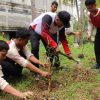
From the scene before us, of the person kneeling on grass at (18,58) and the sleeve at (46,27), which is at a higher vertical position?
the sleeve at (46,27)

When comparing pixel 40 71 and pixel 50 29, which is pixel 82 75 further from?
pixel 40 71

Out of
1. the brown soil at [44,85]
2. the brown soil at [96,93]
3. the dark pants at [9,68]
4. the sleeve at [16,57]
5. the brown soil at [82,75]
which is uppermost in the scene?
the sleeve at [16,57]

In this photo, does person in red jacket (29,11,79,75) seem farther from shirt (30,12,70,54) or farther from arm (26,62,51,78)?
arm (26,62,51,78)

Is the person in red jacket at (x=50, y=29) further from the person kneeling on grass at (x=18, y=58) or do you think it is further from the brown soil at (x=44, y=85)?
the brown soil at (x=44, y=85)

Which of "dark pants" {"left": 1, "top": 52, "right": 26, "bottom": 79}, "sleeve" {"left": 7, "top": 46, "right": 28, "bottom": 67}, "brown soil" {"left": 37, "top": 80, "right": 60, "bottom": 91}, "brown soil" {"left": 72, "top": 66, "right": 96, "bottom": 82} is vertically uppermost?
"sleeve" {"left": 7, "top": 46, "right": 28, "bottom": 67}

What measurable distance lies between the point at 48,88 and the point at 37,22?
1475 mm

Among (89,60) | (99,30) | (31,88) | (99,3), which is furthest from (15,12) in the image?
(31,88)

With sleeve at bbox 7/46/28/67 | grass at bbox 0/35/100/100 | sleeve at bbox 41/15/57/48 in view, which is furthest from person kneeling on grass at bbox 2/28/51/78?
sleeve at bbox 41/15/57/48

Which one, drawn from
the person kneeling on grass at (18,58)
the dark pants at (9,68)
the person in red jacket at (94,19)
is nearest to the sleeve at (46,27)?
the person kneeling on grass at (18,58)

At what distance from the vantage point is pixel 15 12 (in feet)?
49.0

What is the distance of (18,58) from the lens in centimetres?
514

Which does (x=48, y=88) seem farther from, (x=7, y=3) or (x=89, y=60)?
(x=7, y=3)

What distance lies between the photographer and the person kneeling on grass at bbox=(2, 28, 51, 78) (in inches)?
200

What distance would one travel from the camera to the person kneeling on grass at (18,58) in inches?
200
